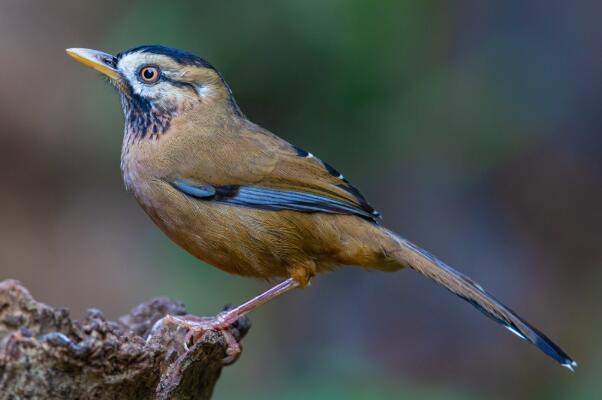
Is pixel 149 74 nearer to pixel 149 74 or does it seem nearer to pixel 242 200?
pixel 149 74

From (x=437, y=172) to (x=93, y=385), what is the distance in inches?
216

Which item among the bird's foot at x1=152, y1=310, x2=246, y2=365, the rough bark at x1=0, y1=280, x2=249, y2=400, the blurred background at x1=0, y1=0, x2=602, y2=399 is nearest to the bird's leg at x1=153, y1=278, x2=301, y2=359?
the bird's foot at x1=152, y1=310, x2=246, y2=365

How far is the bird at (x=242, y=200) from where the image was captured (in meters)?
4.70

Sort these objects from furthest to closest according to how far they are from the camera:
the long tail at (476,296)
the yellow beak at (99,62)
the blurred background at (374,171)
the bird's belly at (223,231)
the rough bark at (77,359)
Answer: the blurred background at (374,171)
the yellow beak at (99,62)
the bird's belly at (223,231)
the long tail at (476,296)
the rough bark at (77,359)

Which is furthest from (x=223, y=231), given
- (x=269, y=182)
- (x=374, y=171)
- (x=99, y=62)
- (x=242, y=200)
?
(x=374, y=171)

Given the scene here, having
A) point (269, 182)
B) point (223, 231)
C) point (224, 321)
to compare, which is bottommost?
point (224, 321)

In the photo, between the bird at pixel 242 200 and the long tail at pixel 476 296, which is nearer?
the long tail at pixel 476 296

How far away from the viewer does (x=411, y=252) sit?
15.7 ft

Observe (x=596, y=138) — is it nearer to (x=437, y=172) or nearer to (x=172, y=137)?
(x=437, y=172)

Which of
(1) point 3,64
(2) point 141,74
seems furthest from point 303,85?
(1) point 3,64

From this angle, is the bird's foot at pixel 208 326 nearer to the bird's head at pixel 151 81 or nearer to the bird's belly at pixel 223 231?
the bird's belly at pixel 223 231

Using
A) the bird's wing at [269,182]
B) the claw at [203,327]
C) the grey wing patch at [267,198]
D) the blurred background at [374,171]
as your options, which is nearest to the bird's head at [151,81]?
the bird's wing at [269,182]

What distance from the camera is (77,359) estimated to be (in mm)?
3029

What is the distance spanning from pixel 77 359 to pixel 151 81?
8.07 ft
